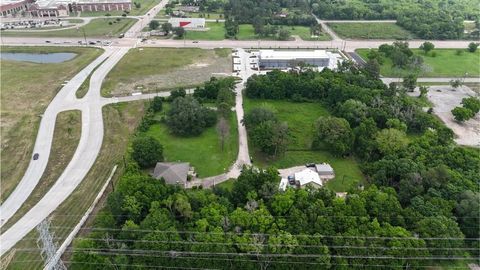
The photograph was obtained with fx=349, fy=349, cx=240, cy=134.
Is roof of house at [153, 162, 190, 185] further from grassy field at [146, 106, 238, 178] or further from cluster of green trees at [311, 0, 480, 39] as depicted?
cluster of green trees at [311, 0, 480, 39]

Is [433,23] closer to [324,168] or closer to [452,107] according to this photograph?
Answer: [452,107]

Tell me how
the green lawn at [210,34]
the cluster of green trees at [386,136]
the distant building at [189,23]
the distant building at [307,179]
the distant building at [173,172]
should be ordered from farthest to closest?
1. the distant building at [189,23]
2. the green lawn at [210,34]
3. the distant building at [307,179]
4. the distant building at [173,172]
5. the cluster of green trees at [386,136]

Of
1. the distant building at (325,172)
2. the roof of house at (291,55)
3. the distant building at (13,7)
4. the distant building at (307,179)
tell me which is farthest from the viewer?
the distant building at (13,7)

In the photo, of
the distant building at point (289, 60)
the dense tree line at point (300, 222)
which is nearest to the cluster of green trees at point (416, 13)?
the distant building at point (289, 60)

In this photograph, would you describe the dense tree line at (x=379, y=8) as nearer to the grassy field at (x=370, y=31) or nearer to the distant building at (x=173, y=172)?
the grassy field at (x=370, y=31)

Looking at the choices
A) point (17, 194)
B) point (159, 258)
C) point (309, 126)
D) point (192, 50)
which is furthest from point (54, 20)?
point (159, 258)

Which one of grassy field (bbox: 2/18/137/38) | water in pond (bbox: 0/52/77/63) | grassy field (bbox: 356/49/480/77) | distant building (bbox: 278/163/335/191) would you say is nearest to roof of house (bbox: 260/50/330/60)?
grassy field (bbox: 356/49/480/77)
